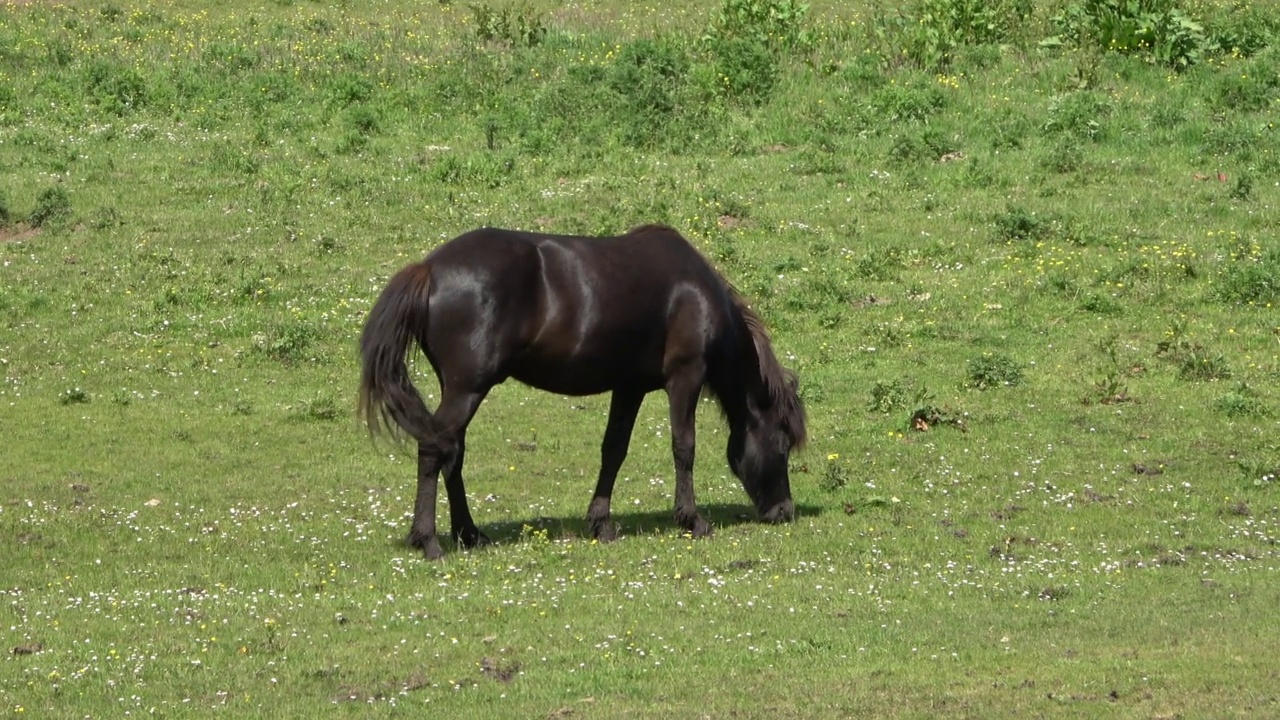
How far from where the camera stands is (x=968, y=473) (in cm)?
1547

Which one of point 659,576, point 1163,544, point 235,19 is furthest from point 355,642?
point 235,19

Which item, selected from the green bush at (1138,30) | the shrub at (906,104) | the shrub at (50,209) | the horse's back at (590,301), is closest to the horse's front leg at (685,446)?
the horse's back at (590,301)

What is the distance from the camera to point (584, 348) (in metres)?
13.4

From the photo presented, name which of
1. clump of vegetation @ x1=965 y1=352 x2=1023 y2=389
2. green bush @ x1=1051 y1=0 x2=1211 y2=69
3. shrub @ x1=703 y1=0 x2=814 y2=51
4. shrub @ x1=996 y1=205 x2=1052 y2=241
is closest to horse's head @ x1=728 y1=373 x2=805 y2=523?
clump of vegetation @ x1=965 y1=352 x2=1023 y2=389

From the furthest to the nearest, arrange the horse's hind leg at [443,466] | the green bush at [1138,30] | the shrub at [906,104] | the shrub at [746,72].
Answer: the green bush at [1138,30]
the shrub at [746,72]
the shrub at [906,104]
the horse's hind leg at [443,466]

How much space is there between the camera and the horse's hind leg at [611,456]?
13633mm

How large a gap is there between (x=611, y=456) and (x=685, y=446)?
0.58 m

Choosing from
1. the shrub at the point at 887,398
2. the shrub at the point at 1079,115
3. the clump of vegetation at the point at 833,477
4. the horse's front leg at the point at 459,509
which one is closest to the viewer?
the horse's front leg at the point at 459,509

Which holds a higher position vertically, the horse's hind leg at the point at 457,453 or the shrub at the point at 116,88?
the shrub at the point at 116,88

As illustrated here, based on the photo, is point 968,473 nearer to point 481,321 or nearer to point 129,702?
point 481,321

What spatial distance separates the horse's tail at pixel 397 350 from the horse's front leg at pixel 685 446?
6.54ft

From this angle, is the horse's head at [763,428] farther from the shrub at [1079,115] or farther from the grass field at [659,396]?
the shrub at [1079,115]

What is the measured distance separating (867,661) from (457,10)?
2537cm

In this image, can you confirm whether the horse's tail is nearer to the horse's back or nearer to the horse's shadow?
the horse's back
